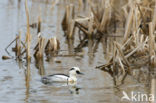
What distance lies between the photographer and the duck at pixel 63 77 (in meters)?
11.7

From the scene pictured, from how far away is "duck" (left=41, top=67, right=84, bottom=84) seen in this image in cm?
1167

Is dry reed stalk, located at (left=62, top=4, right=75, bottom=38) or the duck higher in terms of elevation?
dry reed stalk, located at (left=62, top=4, right=75, bottom=38)

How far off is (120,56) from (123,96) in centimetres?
202

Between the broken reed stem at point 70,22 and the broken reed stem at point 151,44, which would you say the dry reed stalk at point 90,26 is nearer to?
the broken reed stem at point 70,22

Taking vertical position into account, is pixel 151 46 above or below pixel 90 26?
below

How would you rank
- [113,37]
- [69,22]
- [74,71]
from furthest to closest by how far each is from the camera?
1. [113,37]
2. [69,22]
3. [74,71]

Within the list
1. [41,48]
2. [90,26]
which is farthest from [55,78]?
[90,26]

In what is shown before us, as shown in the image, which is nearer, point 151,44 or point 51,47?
point 151,44

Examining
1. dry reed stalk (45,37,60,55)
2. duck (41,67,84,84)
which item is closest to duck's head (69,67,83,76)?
duck (41,67,84,84)

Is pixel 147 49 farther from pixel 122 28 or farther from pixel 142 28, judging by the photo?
pixel 122 28

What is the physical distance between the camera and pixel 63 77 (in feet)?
39.0

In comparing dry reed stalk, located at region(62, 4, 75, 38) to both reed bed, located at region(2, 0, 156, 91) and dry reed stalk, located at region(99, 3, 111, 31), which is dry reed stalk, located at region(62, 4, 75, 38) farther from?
dry reed stalk, located at region(99, 3, 111, 31)

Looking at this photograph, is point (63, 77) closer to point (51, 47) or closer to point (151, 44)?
point (151, 44)

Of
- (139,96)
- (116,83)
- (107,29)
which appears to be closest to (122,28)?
(107,29)
